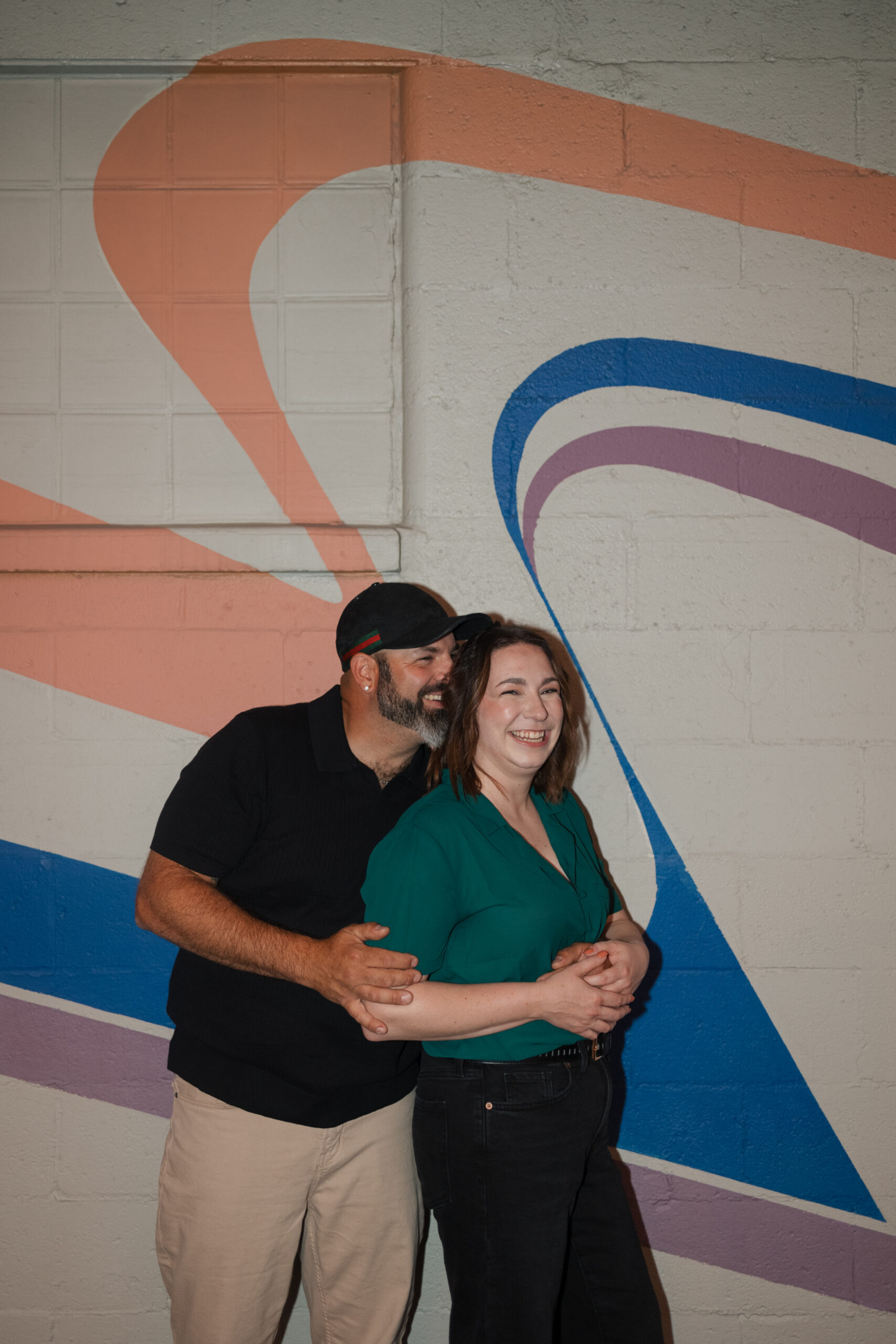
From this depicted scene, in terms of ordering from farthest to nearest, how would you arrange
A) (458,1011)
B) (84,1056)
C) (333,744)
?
(84,1056) → (333,744) → (458,1011)

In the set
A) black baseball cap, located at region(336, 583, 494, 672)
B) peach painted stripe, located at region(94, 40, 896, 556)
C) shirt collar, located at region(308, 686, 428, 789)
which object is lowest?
shirt collar, located at region(308, 686, 428, 789)

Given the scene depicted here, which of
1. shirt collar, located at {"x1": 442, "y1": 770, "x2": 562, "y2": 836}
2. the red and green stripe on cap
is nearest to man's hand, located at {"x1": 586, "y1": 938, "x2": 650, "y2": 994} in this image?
shirt collar, located at {"x1": 442, "y1": 770, "x2": 562, "y2": 836}

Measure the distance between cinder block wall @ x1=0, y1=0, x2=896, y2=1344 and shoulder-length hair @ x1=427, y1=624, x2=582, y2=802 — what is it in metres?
0.42

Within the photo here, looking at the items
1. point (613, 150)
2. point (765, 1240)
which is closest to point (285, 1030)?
point (765, 1240)

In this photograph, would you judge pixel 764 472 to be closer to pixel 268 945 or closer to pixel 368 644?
pixel 368 644

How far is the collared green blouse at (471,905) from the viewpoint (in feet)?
4.81

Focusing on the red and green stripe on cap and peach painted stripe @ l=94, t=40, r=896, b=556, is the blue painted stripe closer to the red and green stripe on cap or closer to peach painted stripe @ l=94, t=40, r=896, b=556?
the red and green stripe on cap

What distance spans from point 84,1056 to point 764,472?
220 centimetres

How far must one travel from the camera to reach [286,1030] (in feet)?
5.54

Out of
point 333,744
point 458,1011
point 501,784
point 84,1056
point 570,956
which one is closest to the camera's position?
point 458,1011

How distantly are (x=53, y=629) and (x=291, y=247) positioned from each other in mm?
1124

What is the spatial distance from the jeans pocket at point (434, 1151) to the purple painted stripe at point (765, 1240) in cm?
79

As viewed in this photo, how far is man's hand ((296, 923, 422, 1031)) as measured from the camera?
1.45 metres

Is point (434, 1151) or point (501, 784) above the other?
point (501, 784)
